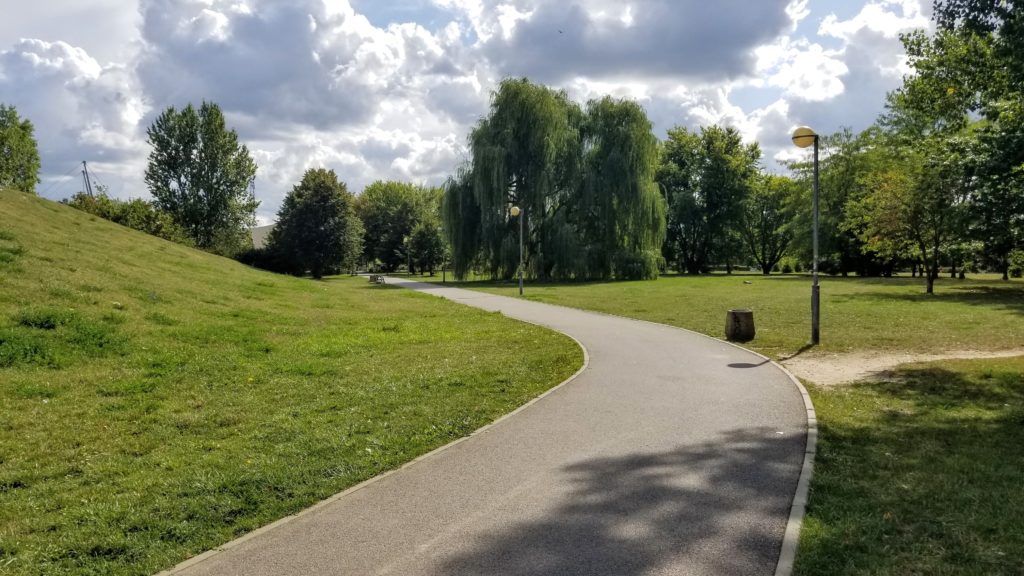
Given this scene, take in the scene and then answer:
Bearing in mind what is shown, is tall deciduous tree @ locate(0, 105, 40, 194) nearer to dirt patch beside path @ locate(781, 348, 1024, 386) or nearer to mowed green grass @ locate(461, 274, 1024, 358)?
mowed green grass @ locate(461, 274, 1024, 358)

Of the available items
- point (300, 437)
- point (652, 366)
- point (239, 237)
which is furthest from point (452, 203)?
point (300, 437)

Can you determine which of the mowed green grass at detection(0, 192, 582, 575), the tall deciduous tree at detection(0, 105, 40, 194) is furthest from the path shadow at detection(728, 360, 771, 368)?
the tall deciduous tree at detection(0, 105, 40, 194)

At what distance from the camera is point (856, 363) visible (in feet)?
35.2

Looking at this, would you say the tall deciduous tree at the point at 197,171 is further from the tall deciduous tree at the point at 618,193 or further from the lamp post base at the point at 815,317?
the lamp post base at the point at 815,317

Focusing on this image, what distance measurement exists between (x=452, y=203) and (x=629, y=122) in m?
12.0

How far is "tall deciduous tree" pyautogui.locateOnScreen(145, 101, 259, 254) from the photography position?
53.0 meters

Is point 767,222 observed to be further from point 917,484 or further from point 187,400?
point 187,400

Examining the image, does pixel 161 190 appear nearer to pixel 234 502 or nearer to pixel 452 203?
pixel 452 203

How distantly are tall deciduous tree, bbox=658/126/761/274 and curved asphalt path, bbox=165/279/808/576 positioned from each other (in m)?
53.4

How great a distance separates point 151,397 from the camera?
749 centimetres

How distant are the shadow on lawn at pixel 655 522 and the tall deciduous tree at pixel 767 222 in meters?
62.9

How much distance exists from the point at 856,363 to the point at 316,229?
156 ft

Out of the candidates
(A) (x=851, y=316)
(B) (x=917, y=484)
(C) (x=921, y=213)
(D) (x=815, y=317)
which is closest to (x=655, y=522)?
(B) (x=917, y=484)

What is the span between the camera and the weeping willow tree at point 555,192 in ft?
123
